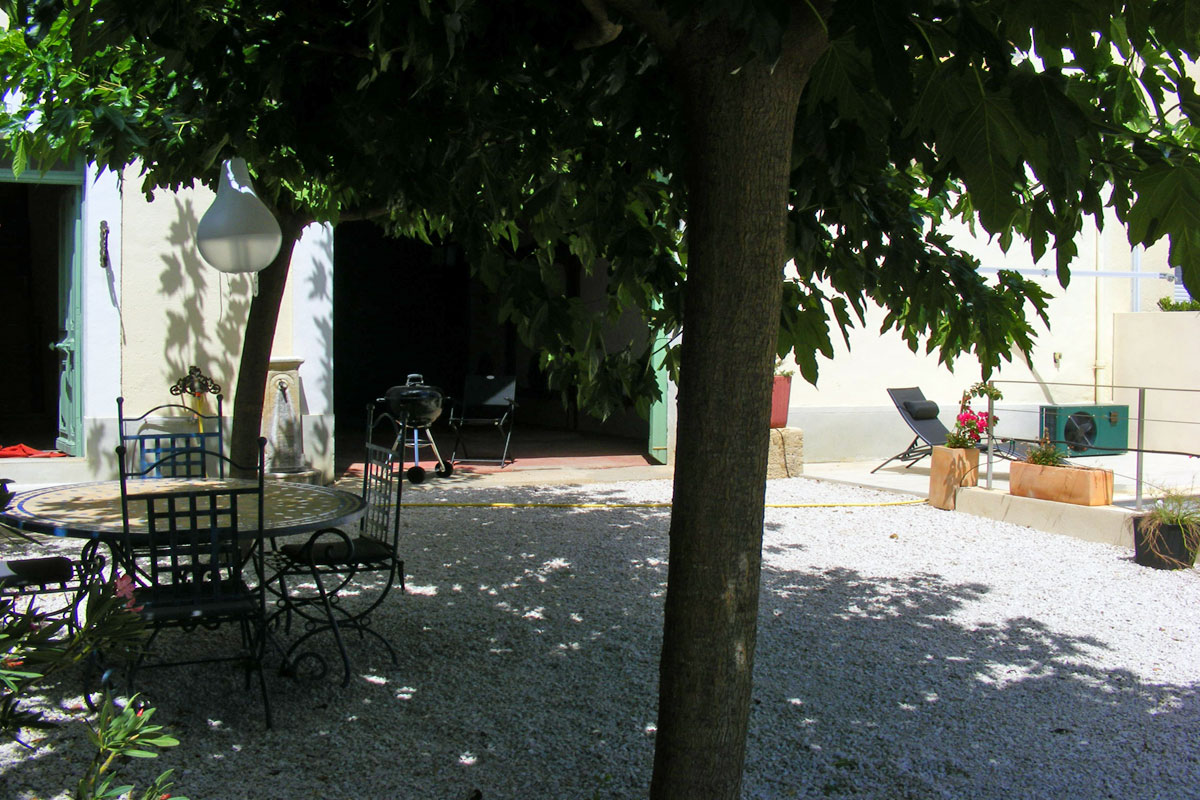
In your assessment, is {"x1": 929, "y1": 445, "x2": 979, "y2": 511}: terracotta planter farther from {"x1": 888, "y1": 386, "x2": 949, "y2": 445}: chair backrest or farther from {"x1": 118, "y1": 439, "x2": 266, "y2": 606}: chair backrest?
{"x1": 118, "y1": 439, "x2": 266, "y2": 606}: chair backrest

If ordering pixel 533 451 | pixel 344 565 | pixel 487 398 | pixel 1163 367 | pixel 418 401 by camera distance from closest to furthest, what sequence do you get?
pixel 344 565 → pixel 418 401 → pixel 487 398 → pixel 533 451 → pixel 1163 367

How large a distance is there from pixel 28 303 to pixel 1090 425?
12910 millimetres

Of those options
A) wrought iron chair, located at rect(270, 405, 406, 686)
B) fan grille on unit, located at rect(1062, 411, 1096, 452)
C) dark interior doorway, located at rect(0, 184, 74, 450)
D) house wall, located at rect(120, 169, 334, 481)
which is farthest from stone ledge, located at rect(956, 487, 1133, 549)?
dark interior doorway, located at rect(0, 184, 74, 450)

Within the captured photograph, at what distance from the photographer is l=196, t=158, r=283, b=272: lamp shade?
3.80 metres

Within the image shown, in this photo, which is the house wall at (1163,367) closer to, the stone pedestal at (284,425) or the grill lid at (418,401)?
the grill lid at (418,401)

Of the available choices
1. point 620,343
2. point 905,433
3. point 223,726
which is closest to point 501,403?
point 620,343

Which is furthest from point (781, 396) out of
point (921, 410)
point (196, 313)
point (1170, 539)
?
point (196, 313)

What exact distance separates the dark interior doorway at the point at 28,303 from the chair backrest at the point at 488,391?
18.0 ft

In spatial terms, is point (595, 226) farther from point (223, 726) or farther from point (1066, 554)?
point (1066, 554)

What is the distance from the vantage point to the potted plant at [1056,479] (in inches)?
287

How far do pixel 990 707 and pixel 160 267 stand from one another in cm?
716

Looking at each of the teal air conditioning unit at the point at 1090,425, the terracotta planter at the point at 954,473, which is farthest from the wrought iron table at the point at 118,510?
the teal air conditioning unit at the point at 1090,425

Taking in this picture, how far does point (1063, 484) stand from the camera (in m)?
7.45

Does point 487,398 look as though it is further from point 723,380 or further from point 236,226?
point 723,380
